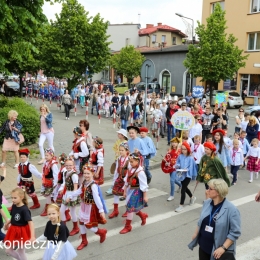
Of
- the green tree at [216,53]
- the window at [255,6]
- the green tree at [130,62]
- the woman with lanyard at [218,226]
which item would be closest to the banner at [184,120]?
the woman with lanyard at [218,226]

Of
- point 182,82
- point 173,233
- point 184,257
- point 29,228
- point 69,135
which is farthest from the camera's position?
point 182,82

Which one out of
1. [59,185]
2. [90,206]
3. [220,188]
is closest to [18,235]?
[90,206]

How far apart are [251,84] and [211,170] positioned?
27987 mm

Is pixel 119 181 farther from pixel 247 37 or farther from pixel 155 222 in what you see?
pixel 247 37

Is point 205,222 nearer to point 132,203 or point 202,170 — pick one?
point 132,203

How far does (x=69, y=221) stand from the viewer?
7164 millimetres

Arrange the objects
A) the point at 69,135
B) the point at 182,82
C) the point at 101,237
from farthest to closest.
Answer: the point at 182,82
the point at 69,135
the point at 101,237

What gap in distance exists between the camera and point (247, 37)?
33.7 meters

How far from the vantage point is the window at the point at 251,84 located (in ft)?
108

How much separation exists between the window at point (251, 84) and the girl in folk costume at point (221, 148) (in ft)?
81.3

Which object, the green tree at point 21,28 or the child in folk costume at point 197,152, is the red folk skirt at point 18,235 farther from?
the green tree at point 21,28

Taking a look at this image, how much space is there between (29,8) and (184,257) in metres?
8.63

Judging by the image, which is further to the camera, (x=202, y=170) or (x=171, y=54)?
(x=171, y=54)

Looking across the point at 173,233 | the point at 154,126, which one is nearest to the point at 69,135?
the point at 154,126
